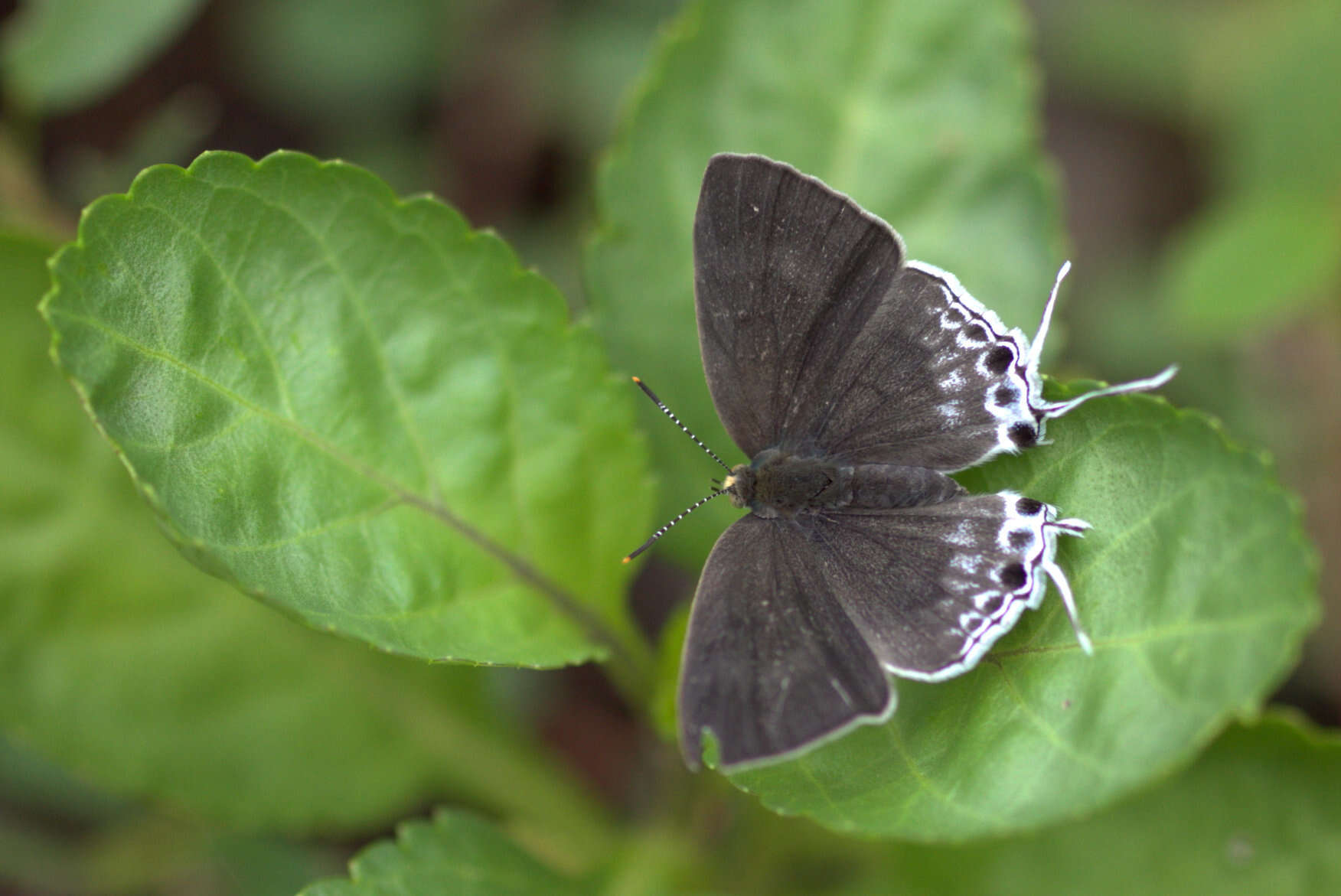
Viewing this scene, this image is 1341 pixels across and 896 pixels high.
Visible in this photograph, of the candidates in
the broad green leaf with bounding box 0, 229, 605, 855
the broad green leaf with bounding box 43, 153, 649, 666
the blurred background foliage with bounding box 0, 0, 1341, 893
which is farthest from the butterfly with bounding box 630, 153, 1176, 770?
the blurred background foliage with bounding box 0, 0, 1341, 893

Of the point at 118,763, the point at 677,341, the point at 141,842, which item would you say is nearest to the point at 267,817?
the point at 118,763

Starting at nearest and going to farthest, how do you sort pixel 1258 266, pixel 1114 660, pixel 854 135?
pixel 1114 660 → pixel 854 135 → pixel 1258 266

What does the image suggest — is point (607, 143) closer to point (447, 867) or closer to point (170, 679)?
point (170, 679)

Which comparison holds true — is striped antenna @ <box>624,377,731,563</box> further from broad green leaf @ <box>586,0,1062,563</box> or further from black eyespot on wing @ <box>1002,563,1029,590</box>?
black eyespot on wing @ <box>1002,563,1029,590</box>

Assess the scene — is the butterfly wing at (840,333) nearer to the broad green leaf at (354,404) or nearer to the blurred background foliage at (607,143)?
the broad green leaf at (354,404)

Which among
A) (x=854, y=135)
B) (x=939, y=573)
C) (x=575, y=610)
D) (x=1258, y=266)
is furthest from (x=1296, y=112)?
(x=575, y=610)

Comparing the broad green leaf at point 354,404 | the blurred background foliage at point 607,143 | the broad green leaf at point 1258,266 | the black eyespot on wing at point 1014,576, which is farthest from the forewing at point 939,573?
Result: the broad green leaf at point 1258,266

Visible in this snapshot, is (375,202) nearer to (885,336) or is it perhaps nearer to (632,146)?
(632,146)
